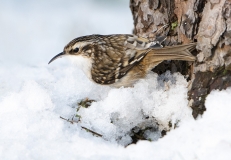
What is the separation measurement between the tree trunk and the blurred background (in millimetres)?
2528

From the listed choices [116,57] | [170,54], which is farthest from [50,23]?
[170,54]

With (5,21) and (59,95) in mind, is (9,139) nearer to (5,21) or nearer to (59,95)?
(59,95)

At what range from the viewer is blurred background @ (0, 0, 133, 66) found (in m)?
6.70

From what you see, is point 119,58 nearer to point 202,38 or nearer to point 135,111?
point 135,111

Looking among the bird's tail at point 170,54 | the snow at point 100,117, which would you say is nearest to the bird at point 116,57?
the bird's tail at point 170,54

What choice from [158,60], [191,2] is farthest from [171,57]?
[191,2]

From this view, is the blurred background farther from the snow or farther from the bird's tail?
the bird's tail

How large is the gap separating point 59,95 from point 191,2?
4.11ft

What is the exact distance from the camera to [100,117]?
148 inches

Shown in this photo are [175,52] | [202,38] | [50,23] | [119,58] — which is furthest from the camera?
[50,23]

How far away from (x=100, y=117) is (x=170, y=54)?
0.69 m

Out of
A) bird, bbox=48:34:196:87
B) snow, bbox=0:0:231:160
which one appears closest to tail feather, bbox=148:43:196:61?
bird, bbox=48:34:196:87

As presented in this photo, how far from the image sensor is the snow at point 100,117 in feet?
10.5

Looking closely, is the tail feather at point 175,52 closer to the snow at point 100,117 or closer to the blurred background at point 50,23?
the snow at point 100,117
